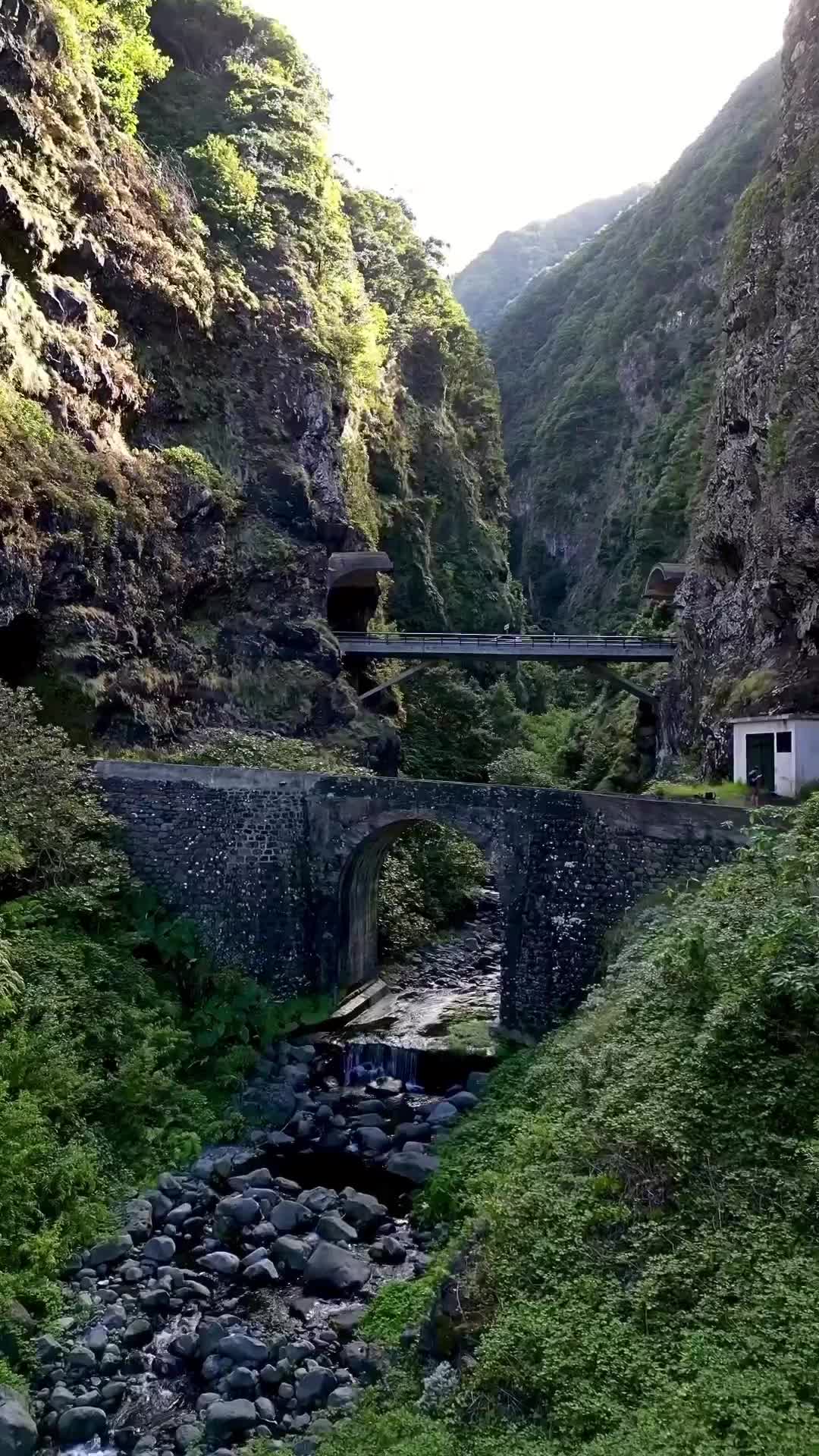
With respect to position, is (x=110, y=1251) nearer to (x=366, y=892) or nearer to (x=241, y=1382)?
(x=241, y=1382)

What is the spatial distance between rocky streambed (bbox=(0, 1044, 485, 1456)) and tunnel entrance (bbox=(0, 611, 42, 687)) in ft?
34.9

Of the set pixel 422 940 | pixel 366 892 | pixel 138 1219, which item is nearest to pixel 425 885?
pixel 422 940

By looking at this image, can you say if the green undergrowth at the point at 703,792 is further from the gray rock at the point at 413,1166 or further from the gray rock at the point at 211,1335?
the gray rock at the point at 211,1335

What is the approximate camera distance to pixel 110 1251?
38.1ft

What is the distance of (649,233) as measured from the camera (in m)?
79.8

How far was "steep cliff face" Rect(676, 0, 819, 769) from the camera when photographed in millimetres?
20609

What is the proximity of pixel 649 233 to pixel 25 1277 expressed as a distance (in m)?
88.9

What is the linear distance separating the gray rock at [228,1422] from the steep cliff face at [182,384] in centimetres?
1481

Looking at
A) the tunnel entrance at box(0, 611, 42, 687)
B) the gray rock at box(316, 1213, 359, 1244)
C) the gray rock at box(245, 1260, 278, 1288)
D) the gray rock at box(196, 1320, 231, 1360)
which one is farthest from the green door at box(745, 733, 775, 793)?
the tunnel entrance at box(0, 611, 42, 687)

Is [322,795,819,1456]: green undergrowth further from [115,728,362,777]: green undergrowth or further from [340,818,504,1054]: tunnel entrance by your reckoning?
[115,728,362,777]: green undergrowth

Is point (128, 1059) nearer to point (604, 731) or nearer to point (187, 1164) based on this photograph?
point (187, 1164)

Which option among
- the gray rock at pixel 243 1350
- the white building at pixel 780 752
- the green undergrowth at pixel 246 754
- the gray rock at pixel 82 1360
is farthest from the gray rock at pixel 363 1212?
the green undergrowth at pixel 246 754

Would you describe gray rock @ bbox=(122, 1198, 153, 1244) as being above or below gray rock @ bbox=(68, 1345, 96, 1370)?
above

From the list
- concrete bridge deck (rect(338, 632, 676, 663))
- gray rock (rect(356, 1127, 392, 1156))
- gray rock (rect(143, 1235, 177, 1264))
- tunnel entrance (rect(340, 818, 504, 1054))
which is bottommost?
gray rock (rect(143, 1235, 177, 1264))
